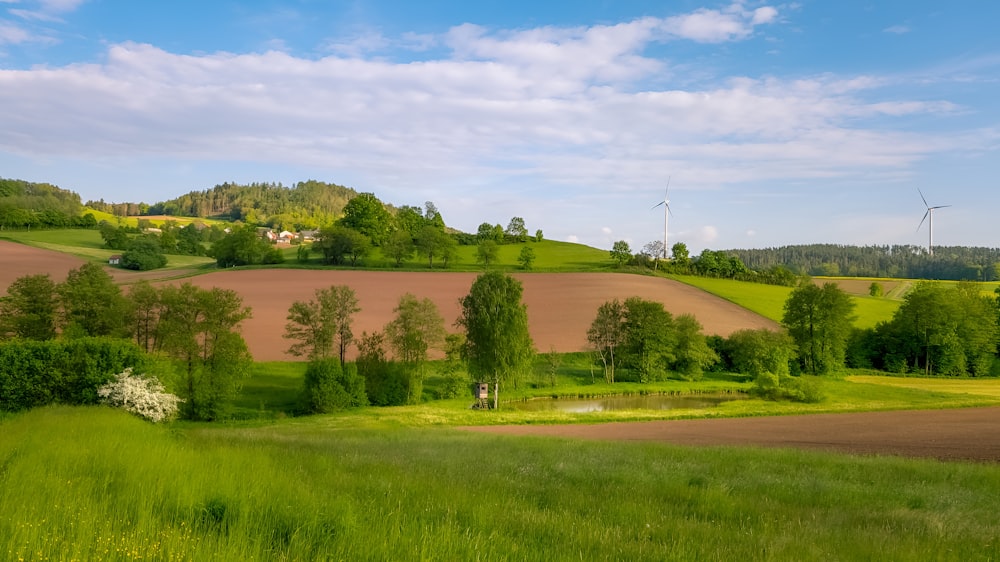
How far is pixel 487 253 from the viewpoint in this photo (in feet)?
358

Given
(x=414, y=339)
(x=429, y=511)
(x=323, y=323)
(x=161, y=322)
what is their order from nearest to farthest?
(x=429, y=511) < (x=161, y=322) < (x=323, y=323) < (x=414, y=339)

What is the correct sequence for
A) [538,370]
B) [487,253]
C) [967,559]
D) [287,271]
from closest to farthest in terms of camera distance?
[967,559] → [538,370] → [287,271] → [487,253]

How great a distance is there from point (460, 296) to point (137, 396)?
5021 cm

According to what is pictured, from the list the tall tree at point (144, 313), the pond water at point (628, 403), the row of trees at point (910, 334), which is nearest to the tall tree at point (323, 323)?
the tall tree at point (144, 313)

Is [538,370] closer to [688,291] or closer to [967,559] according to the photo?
[688,291]

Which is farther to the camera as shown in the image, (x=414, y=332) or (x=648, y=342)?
(x=648, y=342)

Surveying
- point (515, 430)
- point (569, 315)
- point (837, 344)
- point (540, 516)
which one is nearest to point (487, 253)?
point (569, 315)

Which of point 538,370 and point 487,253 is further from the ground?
point 487,253

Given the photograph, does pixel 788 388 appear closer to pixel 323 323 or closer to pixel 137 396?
pixel 323 323

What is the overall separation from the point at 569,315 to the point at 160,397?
53.9 m

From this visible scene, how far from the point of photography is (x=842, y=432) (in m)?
35.5

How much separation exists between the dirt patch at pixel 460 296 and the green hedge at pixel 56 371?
2208 cm

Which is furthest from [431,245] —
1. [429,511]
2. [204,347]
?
[429,511]

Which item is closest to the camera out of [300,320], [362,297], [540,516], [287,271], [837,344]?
[540,516]
